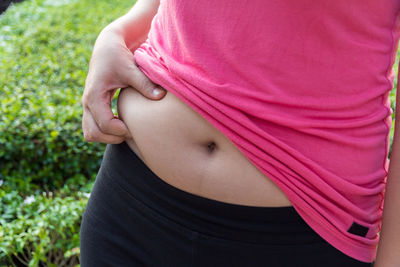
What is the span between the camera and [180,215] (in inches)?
45.4

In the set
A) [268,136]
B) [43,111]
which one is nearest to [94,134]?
[268,136]

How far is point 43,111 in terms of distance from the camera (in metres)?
3.48

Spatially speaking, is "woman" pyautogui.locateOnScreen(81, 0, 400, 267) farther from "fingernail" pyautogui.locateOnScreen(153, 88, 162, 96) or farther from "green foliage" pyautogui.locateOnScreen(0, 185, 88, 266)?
"green foliage" pyautogui.locateOnScreen(0, 185, 88, 266)

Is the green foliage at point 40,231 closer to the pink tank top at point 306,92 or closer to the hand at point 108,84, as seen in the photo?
the hand at point 108,84

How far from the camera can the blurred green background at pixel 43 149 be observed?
2.52 m

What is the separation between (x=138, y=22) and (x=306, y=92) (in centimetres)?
61

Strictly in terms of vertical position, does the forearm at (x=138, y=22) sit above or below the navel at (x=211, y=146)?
above

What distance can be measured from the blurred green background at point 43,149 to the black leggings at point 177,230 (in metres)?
1.19

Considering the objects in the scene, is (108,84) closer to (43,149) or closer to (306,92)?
(306,92)

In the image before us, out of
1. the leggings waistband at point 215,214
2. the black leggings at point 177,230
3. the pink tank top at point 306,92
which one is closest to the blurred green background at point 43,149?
the black leggings at point 177,230

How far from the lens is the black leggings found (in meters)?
1.10

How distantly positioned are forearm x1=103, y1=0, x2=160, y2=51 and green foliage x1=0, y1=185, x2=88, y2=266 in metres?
1.27

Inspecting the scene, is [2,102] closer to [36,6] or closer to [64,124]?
[64,124]

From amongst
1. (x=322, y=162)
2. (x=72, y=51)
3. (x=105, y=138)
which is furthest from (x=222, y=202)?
(x=72, y=51)
